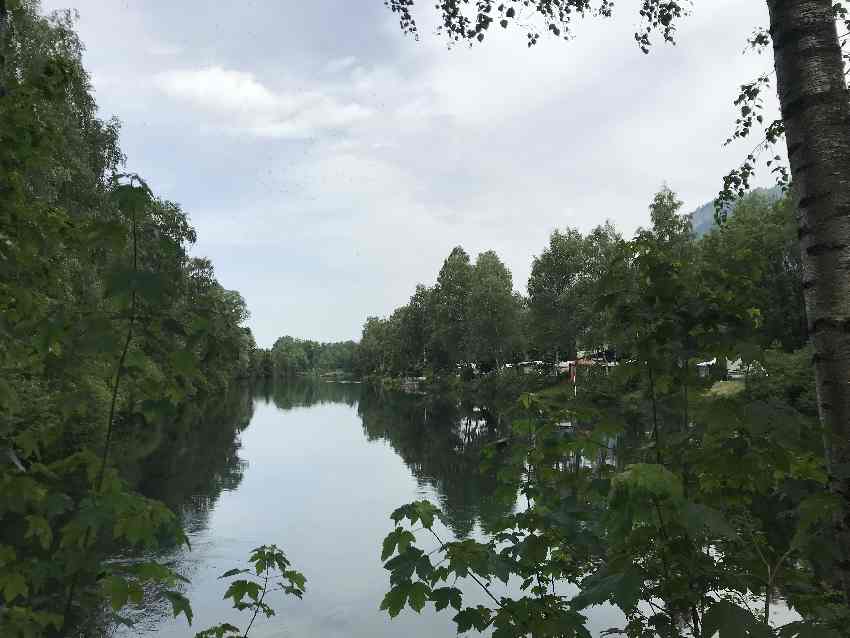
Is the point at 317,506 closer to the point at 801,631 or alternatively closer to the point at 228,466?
the point at 228,466

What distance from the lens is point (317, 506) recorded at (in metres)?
20.2

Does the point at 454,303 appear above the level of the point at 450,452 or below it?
above

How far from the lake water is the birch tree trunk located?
2.48m

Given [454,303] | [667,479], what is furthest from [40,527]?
[454,303]

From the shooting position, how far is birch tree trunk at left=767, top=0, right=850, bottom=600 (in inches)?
92.0

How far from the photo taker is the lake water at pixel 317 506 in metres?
11.0

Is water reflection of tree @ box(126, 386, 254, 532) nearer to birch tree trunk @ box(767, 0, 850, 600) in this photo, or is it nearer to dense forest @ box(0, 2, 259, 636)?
dense forest @ box(0, 2, 259, 636)

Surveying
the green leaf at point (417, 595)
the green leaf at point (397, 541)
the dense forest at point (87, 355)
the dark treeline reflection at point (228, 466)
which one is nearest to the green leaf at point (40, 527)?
the dense forest at point (87, 355)

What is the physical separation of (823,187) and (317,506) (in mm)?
19839

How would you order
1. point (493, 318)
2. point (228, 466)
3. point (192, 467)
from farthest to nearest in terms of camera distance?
point (493, 318) → point (228, 466) → point (192, 467)

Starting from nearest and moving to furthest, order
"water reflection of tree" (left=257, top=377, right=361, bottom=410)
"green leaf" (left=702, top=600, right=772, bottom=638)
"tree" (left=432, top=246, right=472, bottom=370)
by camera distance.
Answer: "green leaf" (left=702, top=600, right=772, bottom=638) → "water reflection of tree" (left=257, top=377, right=361, bottom=410) → "tree" (left=432, top=246, right=472, bottom=370)

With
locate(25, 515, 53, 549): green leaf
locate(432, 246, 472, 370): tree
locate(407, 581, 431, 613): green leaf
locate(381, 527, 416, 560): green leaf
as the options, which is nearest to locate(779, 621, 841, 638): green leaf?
locate(407, 581, 431, 613): green leaf

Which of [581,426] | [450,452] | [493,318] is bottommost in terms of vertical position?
[450,452]

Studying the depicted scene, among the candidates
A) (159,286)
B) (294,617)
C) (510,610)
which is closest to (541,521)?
(510,610)
